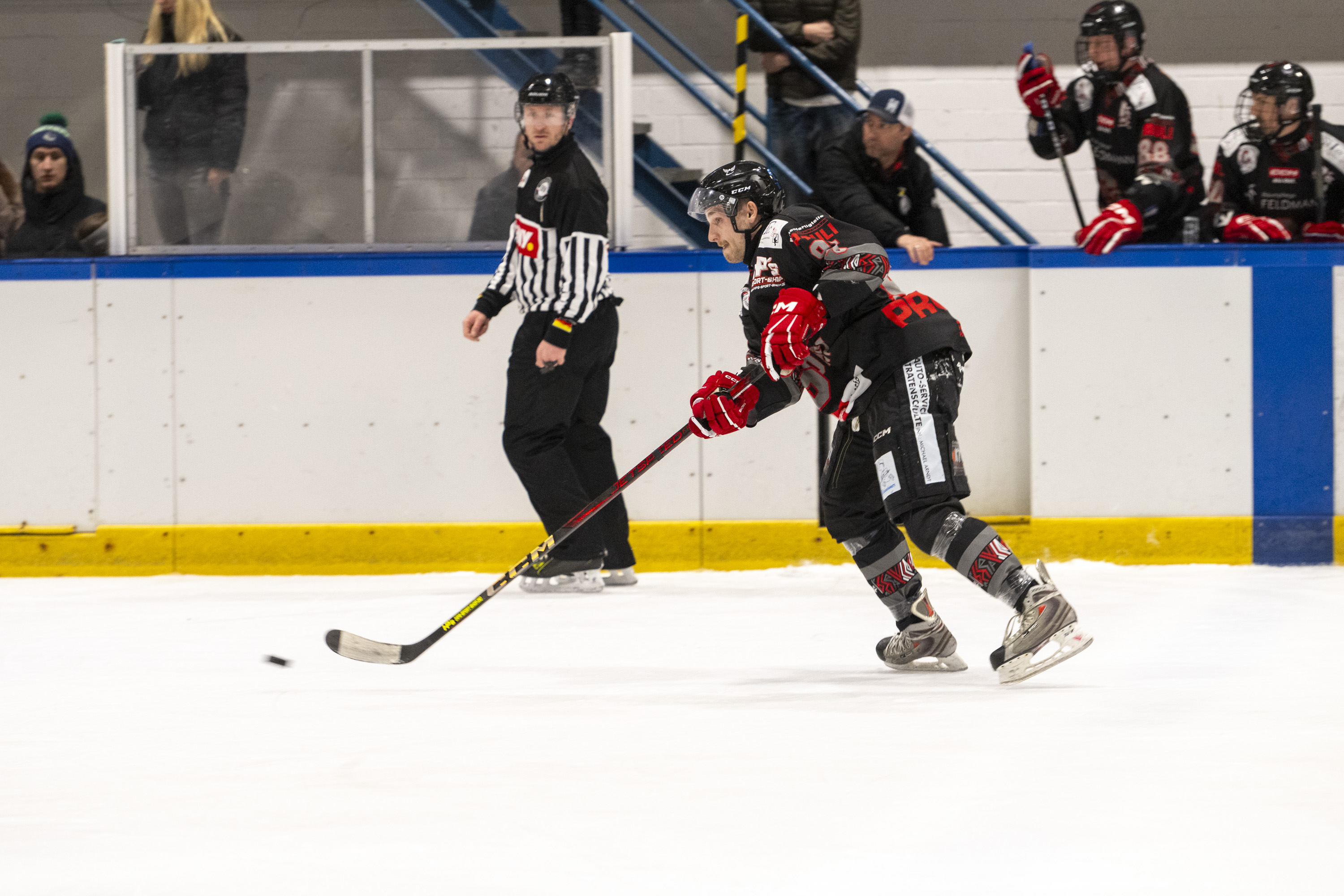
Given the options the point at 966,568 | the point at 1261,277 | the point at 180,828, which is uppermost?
the point at 1261,277

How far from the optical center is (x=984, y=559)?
2709mm

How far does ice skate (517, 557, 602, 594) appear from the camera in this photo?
4.12 m

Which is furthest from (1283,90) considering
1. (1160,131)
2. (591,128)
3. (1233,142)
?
(591,128)

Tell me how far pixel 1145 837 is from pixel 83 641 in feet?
8.62

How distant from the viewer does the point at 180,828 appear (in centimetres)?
192

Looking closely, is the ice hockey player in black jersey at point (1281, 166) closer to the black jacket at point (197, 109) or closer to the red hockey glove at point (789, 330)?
the red hockey glove at point (789, 330)

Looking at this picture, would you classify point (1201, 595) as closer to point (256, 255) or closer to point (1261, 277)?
point (1261, 277)

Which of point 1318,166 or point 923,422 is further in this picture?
point 1318,166

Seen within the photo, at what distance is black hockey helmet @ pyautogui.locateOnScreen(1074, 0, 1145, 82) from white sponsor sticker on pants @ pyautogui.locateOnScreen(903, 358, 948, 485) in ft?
7.31

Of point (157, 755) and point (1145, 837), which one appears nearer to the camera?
point (1145, 837)

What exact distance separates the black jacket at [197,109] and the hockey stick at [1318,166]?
3513 mm

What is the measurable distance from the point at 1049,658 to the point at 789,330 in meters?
0.82

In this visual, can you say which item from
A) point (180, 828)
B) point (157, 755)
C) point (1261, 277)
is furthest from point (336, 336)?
point (1261, 277)

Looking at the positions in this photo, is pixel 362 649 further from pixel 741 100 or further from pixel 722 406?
pixel 741 100
